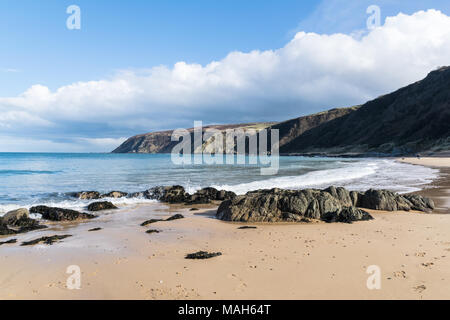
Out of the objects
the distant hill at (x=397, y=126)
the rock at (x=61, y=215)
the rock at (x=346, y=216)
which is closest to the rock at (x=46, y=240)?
the rock at (x=61, y=215)

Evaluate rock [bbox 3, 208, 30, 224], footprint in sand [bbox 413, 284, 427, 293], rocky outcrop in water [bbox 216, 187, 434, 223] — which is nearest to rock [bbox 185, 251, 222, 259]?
footprint in sand [bbox 413, 284, 427, 293]

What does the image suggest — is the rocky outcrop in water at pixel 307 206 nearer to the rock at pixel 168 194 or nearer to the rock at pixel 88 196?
the rock at pixel 168 194

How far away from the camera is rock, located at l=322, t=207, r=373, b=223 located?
10.0 m

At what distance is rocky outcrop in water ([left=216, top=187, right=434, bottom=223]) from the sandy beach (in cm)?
61

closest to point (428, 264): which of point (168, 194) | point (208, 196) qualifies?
point (208, 196)

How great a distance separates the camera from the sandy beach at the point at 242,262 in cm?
471

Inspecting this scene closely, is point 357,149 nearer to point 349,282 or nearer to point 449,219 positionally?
point 449,219

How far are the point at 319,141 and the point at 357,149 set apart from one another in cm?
3075

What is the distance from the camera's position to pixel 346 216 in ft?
33.2

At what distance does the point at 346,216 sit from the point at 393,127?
10284 cm

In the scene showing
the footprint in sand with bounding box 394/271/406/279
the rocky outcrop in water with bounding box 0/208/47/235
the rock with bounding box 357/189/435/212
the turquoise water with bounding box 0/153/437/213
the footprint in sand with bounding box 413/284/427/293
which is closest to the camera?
the footprint in sand with bounding box 413/284/427/293

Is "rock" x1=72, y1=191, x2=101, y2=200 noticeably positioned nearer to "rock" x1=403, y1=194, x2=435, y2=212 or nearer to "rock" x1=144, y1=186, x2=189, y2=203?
"rock" x1=144, y1=186, x2=189, y2=203
